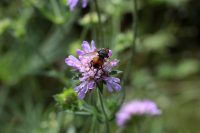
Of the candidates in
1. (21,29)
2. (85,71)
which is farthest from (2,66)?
(85,71)

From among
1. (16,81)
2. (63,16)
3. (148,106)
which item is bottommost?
(148,106)

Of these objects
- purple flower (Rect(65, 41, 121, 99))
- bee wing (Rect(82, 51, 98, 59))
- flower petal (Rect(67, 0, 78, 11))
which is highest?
flower petal (Rect(67, 0, 78, 11))

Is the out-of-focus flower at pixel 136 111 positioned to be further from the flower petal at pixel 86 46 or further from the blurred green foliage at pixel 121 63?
the flower petal at pixel 86 46

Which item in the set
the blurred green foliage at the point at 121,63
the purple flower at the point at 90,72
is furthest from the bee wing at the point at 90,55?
the blurred green foliage at the point at 121,63

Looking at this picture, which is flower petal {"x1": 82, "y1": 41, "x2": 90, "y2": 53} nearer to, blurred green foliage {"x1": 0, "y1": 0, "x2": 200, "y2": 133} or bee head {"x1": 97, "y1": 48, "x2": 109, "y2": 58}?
bee head {"x1": 97, "y1": 48, "x2": 109, "y2": 58}

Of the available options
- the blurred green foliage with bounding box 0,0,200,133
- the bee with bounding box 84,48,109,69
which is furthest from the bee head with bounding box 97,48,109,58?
the blurred green foliage with bounding box 0,0,200,133

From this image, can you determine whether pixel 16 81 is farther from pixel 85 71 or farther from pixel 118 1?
pixel 85 71

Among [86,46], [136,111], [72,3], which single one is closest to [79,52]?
[86,46]

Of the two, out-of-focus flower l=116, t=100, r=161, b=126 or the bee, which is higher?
out-of-focus flower l=116, t=100, r=161, b=126
